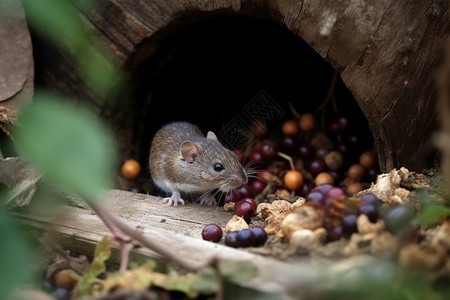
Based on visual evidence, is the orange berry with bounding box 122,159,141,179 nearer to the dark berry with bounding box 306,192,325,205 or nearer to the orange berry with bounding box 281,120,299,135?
the orange berry with bounding box 281,120,299,135

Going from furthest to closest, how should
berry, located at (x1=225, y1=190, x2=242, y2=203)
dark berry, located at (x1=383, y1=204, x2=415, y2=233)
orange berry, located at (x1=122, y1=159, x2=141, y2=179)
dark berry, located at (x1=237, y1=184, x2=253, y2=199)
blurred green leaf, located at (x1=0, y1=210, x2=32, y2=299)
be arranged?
orange berry, located at (x1=122, y1=159, x2=141, y2=179) < dark berry, located at (x1=237, y1=184, x2=253, y2=199) < berry, located at (x1=225, y1=190, x2=242, y2=203) < dark berry, located at (x1=383, y1=204, x2=415, y2=233) < blurred green leaf, located at (x1=0, y1=210, x2=32, y2=299)

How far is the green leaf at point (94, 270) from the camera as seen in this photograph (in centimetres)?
244

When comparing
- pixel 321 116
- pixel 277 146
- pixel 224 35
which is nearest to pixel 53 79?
pixel 224 35

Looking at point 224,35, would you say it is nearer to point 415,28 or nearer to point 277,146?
point 277,146

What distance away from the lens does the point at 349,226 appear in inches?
100

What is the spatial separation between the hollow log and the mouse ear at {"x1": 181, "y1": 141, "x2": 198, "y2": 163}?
4.61 feet

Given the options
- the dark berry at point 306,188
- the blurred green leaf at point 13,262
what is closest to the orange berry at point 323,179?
the dark berry at point 306,188

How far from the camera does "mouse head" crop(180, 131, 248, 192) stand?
478 centimetres

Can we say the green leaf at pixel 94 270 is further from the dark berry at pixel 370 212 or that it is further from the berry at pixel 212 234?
the dark berry at pixel 370 212

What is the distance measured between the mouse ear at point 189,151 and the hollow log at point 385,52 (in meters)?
1.41

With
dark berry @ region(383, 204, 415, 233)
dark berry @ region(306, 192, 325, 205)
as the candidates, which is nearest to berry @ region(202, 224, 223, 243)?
dark berry @ region(306, 192, 325, 205)

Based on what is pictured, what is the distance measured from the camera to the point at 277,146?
566cm

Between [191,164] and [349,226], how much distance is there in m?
2.72

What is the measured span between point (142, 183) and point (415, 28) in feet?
11.6
